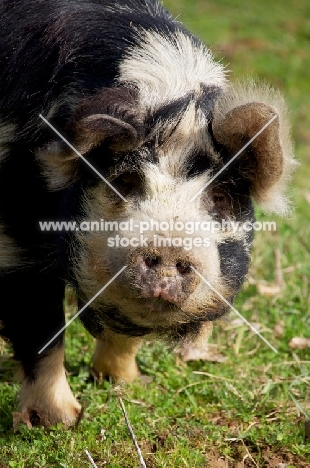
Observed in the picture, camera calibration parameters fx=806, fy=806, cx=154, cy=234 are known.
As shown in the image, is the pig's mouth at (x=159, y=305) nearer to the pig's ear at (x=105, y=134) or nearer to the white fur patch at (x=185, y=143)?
the white fur patch at (x=185, y=143)

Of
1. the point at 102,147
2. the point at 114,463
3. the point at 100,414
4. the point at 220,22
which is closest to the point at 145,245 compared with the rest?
the point at 102,147

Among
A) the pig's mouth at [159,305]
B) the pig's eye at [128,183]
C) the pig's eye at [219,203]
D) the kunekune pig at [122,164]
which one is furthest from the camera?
the pig's eye at [219,203]

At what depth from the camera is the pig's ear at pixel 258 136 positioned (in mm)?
3400

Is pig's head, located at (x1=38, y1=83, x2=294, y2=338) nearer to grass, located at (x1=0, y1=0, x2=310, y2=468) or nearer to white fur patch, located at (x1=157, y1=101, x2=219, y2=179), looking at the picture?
white fur patch, located at (x1=157, y1=101, x2=219, y2=179)

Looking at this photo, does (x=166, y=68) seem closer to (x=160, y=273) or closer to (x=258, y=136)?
(x=258, y=136)

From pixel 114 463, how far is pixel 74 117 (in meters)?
1.58

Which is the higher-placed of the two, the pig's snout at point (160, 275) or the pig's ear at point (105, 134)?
the pig's ear at point (105, 134)

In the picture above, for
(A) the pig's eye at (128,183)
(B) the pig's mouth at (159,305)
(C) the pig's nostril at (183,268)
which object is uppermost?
(A) the pig's eye at (128,183)

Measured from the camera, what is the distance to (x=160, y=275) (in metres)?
3.12

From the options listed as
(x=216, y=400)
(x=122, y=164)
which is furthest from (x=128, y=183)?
(x=216, y=400)

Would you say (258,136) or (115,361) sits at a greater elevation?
(258,136)

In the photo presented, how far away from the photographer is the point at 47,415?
14.1 ft

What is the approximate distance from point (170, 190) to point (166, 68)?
2.11ft

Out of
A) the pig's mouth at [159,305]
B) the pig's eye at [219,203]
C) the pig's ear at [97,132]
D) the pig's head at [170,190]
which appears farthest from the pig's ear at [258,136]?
the pig's mouth at [159,305]
